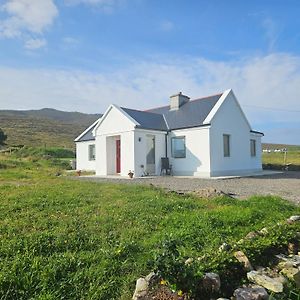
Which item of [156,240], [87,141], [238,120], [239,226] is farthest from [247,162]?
[156,240]

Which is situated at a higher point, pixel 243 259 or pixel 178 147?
pixel 178 147

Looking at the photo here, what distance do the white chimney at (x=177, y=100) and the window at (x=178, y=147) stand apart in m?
3.73

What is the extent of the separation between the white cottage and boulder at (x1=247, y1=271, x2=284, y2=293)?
16.2 meters

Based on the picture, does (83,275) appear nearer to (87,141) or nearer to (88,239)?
(88,239)

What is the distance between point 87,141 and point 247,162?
13.8 m

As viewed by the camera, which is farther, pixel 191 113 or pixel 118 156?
pixel 118 156

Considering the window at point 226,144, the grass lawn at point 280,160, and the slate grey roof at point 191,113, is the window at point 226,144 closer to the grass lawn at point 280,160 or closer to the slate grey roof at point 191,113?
the slate grey roof at point 191,113

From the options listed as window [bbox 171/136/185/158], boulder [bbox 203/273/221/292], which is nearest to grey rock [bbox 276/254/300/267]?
boulder [bbox 203/273/221/292]

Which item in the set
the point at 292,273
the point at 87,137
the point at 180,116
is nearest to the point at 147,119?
the point at 180,116

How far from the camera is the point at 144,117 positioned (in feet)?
76.7

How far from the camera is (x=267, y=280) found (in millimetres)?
4055

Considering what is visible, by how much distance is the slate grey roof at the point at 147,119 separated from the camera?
72.9 feet

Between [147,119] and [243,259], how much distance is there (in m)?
19.1

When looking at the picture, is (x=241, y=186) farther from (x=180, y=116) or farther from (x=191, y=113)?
(x=180, y=116)
